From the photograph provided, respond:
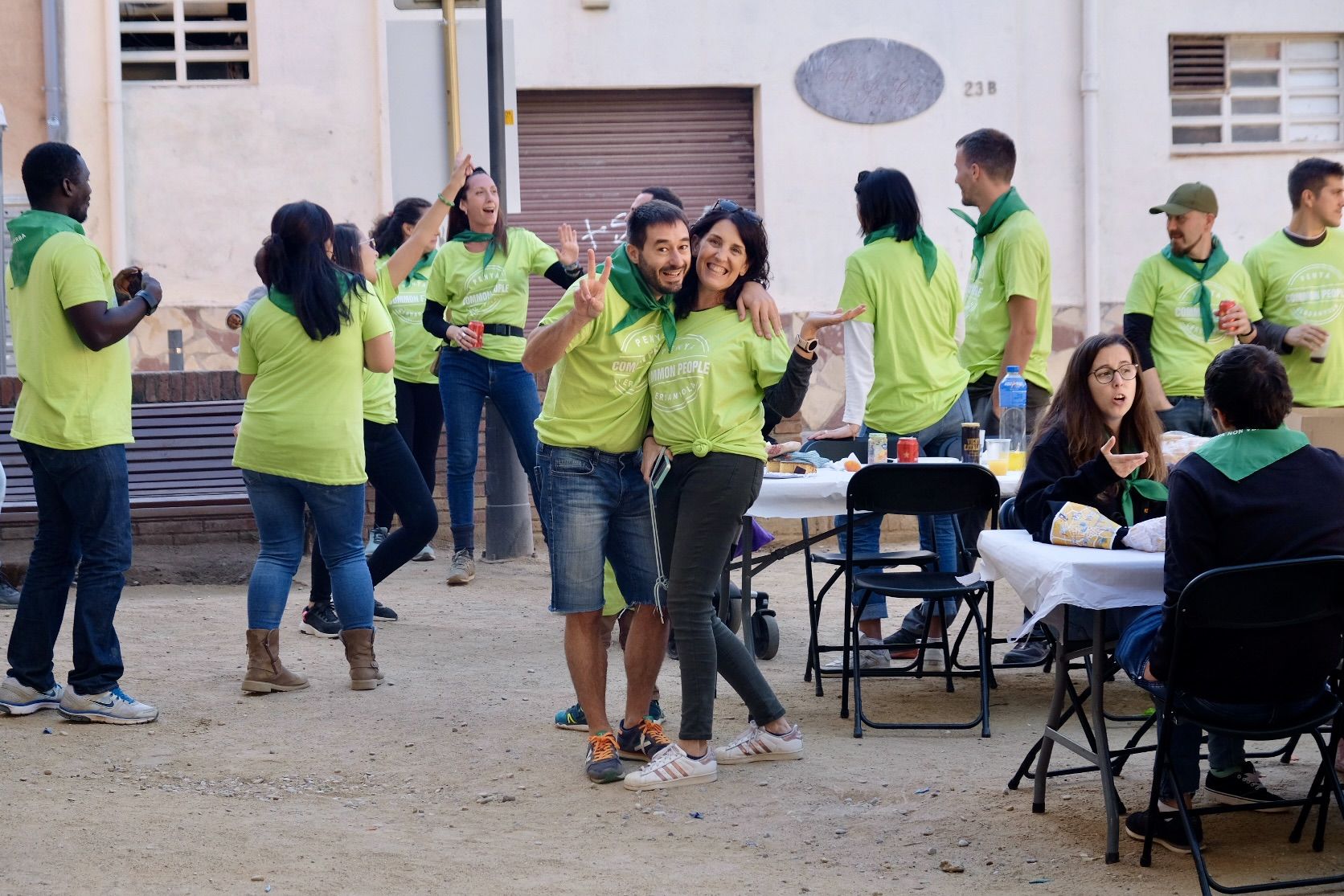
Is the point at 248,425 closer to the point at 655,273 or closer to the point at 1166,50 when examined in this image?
the point at 655,273

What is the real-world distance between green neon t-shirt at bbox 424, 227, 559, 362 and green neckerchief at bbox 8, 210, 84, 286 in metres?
2.86

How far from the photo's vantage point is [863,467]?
5.77 meters

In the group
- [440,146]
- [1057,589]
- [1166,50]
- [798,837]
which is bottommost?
[798,837]

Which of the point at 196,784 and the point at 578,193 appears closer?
the point at 196,784

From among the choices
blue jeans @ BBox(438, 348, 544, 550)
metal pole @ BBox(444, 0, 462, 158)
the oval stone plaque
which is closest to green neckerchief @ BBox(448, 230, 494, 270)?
blue jeans @ BBox(438, 348, 544, 550)

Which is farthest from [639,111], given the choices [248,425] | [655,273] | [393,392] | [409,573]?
[655,273]

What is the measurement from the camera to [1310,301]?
7.62m

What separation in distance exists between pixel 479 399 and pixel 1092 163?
253 inches

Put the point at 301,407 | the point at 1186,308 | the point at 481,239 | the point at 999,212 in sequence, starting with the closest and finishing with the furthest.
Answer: the point at 301,407 → the point at 999,212 → the point at 1186,308 → the point at 481,239

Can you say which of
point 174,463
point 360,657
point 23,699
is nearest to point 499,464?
point 174,463

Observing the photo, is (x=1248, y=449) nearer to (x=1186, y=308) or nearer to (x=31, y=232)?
(x=1186, y=308)

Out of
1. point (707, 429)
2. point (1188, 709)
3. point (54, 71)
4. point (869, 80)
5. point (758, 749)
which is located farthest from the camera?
point (869, 80)

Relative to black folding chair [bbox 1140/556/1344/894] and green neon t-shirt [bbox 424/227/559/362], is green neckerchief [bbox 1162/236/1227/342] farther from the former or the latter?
black folding chair [bbox 1140/556/1344/894]

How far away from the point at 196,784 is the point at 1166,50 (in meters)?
10.5
